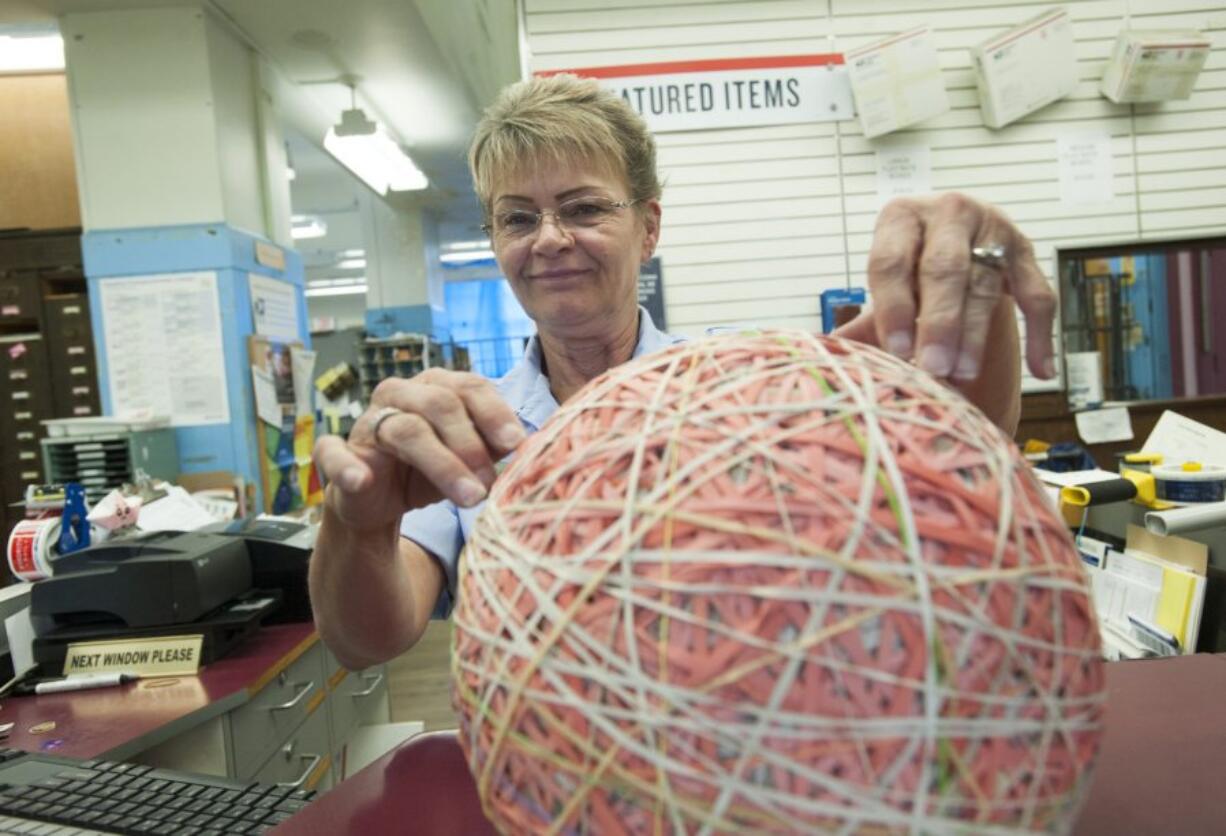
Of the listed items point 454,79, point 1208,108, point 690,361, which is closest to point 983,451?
point 690,361

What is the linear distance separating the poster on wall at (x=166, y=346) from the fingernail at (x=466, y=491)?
3928 mm

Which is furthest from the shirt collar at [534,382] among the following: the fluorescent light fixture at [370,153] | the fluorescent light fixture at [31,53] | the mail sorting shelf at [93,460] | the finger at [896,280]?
the fluorescent light fixture at [31,53]

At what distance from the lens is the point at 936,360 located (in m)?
0.59

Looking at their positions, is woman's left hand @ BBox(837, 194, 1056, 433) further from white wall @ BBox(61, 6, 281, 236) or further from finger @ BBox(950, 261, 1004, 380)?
white wall @ BBox(61, 6, 281, 236)

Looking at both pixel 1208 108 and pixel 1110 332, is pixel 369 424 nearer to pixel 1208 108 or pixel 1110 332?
pixel 1208 108

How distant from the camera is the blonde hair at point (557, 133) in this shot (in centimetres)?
127

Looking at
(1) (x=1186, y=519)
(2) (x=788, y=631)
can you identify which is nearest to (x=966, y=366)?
(2) (x=788, y=631)

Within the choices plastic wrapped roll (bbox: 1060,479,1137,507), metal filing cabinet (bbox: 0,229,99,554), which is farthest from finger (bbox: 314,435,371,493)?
metal filing cabinet (bbox: 0,229,99,554)

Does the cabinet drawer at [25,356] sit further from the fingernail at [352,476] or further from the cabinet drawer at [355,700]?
the fingernail at [352,476]

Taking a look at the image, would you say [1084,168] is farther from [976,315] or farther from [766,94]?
[976,315]

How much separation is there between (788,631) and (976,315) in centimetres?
32

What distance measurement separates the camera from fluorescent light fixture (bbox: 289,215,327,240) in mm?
10458

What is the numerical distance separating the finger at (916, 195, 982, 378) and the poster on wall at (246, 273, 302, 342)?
4.25 metres

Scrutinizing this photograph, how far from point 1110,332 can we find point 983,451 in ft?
17.3
